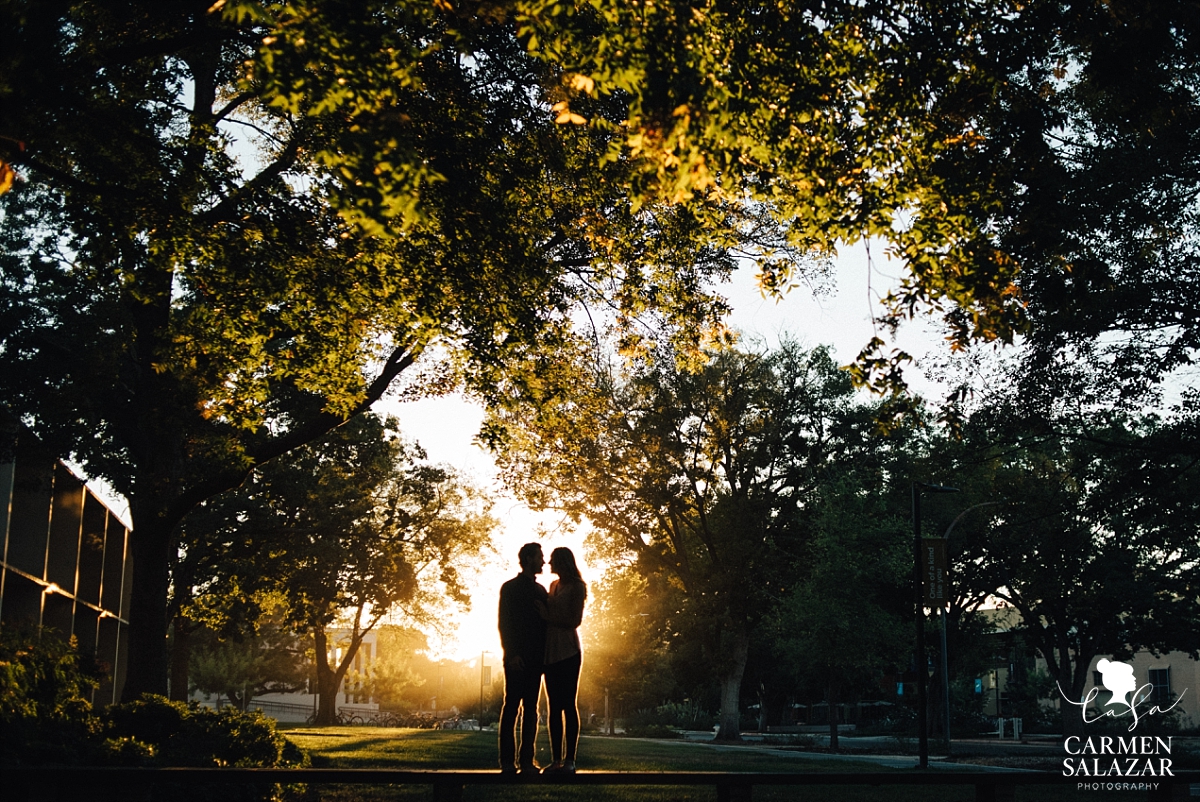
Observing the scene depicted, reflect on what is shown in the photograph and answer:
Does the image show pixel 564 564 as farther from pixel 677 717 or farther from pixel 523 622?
pixel 677 717

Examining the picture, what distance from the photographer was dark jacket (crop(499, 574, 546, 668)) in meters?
8.62

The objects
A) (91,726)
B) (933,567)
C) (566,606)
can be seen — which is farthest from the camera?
(933,567)

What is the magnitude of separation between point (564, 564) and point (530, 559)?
289 mm

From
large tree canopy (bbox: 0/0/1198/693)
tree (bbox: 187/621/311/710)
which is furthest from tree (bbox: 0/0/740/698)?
tree (bbox: 187/621/311/710)

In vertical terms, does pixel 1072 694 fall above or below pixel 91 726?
below

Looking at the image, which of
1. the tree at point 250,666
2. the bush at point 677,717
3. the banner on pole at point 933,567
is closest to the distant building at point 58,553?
the banner on pole at point 933,567

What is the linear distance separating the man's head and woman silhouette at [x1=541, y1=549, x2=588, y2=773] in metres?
0.11

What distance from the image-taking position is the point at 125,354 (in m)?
22.4

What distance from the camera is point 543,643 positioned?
869 cm

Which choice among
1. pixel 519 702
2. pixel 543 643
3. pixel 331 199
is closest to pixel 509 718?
pixel 519 702

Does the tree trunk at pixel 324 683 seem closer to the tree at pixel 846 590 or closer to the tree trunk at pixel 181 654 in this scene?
the tree trunk at pixel 181 654

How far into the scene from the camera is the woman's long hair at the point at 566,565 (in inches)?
336

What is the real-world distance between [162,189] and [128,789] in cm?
724

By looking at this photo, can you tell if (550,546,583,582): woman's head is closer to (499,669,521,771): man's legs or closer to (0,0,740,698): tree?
(499,669,521,771): man's legs
